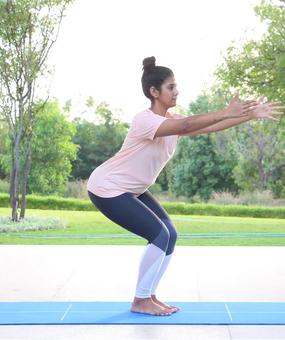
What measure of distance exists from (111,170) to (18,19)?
19.2 ft

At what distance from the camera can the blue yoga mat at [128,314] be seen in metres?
3.05

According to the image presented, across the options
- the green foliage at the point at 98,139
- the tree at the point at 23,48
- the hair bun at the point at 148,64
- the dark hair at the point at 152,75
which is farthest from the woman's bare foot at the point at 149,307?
the green foliage at the point at 98,139

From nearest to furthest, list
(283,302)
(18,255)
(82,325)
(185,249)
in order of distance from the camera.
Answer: (82,325) → (283,302) → (18,255) → (185,249)

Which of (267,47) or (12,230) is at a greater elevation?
(267,47)

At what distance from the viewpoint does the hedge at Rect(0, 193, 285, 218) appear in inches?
417

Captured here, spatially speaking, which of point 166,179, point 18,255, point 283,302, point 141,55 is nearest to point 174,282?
point 283,302

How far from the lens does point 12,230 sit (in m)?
8.72

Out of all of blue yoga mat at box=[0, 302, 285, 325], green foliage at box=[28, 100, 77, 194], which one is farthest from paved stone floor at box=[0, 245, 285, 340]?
green foliage at box=[28, 100, 77, 194]

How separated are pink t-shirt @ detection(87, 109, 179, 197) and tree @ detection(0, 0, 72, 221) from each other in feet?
18.1

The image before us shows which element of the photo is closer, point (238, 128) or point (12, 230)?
point (12, 230)

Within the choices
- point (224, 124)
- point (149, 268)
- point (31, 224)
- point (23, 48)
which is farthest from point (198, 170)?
point (224, 124)

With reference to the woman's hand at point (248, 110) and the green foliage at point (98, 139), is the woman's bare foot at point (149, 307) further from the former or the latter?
the green foliage at point (98, 139)

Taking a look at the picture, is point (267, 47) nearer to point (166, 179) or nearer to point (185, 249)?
point (166, 179)

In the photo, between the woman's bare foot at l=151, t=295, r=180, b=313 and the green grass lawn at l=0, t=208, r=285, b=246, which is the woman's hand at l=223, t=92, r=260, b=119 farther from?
the green grass lawn at l=0, t=208, r=285, b=246
